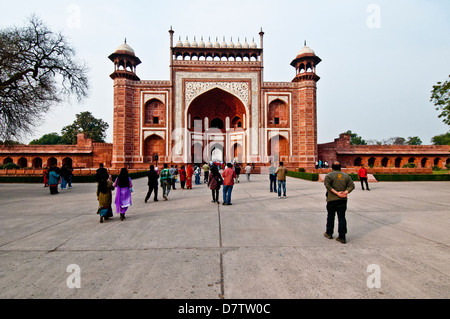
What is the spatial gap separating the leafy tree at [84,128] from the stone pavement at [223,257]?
4596 cm

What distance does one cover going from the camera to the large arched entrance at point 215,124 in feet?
98.2

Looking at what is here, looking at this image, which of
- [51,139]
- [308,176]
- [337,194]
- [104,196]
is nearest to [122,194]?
[104,196]

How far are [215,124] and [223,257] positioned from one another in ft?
103

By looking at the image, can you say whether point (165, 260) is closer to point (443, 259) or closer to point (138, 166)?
point (443, 259)

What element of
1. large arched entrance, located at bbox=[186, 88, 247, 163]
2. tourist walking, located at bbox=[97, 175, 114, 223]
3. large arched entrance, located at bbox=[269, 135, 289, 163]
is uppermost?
large arched entrance, located at bbox=[186, 88, 247, 163]

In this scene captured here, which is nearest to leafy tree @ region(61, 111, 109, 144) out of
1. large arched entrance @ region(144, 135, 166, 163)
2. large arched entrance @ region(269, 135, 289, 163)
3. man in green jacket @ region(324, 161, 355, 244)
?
large arched entrance @ region(144, 135, 166, 163)

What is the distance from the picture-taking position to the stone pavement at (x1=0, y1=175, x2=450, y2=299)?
7.18 feet

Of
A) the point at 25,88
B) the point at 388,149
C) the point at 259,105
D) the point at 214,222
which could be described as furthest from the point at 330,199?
the point at 388,149

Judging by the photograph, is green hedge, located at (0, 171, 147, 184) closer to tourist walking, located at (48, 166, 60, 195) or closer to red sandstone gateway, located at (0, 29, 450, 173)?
tourist walking, located at (48, 166, 60, 195)

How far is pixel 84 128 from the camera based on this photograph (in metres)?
45.8

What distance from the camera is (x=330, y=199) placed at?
3.75 m

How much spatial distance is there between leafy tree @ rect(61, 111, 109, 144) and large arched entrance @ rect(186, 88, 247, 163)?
84.7ft

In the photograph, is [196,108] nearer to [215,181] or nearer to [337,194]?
[215,181]
